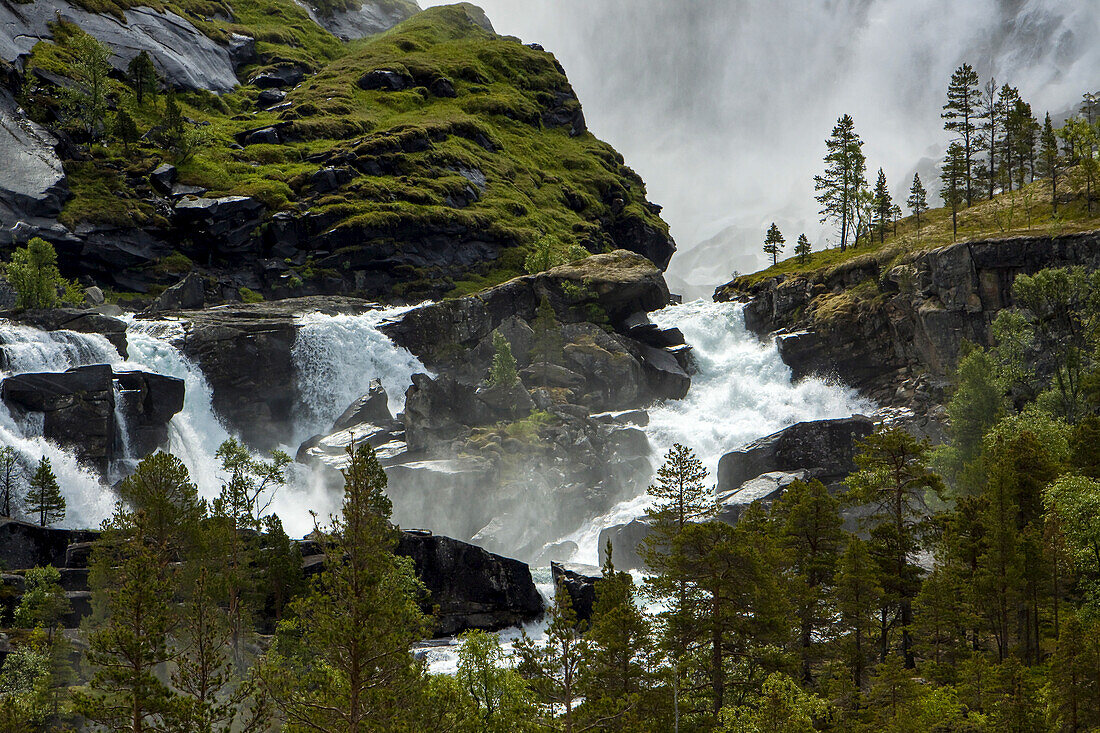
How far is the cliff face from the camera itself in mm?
82062

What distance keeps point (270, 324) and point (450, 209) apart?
67527 millimetres

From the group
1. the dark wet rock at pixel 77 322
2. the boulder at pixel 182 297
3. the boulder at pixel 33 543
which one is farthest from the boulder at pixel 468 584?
the boulder at pixel 182 297

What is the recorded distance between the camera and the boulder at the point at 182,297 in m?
108

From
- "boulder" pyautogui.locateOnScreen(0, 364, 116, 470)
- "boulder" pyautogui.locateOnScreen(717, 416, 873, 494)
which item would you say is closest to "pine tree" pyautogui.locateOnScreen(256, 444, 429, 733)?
"boulder" pyautogui.locateOnScreen(717, 416, 873, 494)

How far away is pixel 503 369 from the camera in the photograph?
93.1 meters

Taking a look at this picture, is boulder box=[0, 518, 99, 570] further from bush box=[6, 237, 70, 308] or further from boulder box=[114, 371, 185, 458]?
bush box=[6, 237, 70, 308]

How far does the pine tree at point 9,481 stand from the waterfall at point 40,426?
76 cm

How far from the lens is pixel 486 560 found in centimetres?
5875

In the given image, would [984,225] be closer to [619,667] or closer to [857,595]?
[857,595]

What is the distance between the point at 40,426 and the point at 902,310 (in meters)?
93.0

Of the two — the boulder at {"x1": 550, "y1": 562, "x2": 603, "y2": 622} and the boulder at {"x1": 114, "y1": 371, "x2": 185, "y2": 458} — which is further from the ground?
the boulder at {"x1": 114, "y1": 371, "x2": 185, "y2": 458}

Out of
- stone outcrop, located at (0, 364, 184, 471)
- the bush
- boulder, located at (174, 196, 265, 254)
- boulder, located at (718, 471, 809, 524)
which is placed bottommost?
boulder, located at (718, 471, 809, 524)

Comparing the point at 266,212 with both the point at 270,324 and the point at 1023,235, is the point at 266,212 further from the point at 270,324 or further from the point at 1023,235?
the point at 1023,235

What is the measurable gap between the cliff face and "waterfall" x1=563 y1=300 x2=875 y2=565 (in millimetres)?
2358
